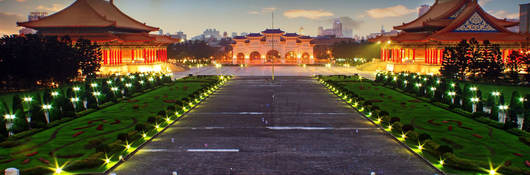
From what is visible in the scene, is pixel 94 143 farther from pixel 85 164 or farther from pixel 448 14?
pixel 448 14

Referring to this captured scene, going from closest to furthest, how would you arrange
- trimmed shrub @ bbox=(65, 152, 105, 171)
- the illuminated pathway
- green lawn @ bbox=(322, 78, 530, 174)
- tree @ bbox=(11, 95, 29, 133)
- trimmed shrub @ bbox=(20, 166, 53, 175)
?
→ 1. trimmed shrub @ bbox=(20, 166, 53, 175)
2. trimmed shrub @ bbox=(65, 152, 105, 171)
3. the illuminated pathway
4. green lawn @ bbox=(322, 78, 530, 174)
5. tree @ bbox=(11, 95, 29, 133)

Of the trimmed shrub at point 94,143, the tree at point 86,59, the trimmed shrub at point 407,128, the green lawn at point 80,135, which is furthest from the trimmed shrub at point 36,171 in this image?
the tree at point 86,59

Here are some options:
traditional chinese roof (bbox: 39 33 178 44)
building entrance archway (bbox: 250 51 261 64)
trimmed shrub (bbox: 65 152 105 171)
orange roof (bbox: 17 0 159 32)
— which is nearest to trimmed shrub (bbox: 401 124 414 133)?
trimmed shrub (bbox: 65 152 105 171)

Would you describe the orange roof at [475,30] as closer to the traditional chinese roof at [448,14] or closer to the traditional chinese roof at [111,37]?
the traditional chinese roof at [448,14]

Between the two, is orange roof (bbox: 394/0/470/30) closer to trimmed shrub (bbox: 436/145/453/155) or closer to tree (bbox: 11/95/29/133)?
trimmed shrub (bbox: 436/145/453/155)

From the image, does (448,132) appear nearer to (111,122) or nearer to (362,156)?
(362,156)

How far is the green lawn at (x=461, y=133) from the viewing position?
46.4 feet

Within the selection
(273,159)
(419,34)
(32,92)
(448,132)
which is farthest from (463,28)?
(32,92)

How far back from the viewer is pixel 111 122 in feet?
67.8

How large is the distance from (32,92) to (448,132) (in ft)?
105

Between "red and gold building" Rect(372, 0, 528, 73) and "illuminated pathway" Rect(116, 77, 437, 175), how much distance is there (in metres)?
33.0

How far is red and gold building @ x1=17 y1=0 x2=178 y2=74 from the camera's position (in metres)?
56.0

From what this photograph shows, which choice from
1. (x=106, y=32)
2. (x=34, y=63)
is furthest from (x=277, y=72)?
(x=34, y=63)

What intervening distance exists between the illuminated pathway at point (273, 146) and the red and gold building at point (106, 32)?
37.2 m
